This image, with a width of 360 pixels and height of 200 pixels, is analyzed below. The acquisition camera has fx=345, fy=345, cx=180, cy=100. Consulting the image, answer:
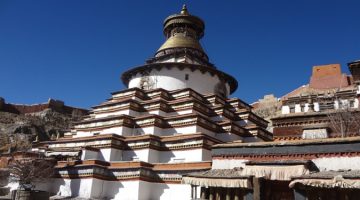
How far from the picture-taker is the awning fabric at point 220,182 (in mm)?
11148

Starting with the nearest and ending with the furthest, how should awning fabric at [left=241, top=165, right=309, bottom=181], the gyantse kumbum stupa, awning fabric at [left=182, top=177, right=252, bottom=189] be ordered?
1. awning fabric at [left=241, top=165, right=309, bottom=181]
2. awning fabric at [left=182, top=177, right=252, bottom=189]
3. the gyantse kumbum stupa

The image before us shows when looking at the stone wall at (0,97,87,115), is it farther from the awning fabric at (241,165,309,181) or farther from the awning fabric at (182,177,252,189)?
the awning fabric at (241,165,309,181)

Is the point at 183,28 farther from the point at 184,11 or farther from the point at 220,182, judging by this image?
the point at 220,182

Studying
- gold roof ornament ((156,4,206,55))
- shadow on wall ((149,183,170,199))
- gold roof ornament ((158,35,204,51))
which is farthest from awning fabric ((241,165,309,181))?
gold roof ornament ((156,4,206,55))

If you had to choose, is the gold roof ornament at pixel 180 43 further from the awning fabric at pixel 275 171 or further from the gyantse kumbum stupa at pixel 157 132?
the awning fabric at pixel 275 171

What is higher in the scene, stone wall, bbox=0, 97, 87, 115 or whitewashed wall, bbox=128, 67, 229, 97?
stone wall, bbox=0, 97, 87, 115

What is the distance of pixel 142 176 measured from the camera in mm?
18062

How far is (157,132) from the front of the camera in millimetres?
21953

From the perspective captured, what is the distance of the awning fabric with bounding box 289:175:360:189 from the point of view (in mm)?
9180

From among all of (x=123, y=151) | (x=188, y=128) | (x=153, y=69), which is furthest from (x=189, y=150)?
(x=153, y=69)

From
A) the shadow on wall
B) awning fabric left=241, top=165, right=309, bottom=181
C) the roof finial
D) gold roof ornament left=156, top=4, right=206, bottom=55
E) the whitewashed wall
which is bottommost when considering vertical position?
the shadow on wall

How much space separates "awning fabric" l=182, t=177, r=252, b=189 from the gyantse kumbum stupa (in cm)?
369

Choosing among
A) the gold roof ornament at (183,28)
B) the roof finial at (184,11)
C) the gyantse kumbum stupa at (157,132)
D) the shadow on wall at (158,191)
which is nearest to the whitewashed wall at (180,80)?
the gyantse kumbum stupa at (157,132)

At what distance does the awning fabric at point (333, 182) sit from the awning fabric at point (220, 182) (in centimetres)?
165
